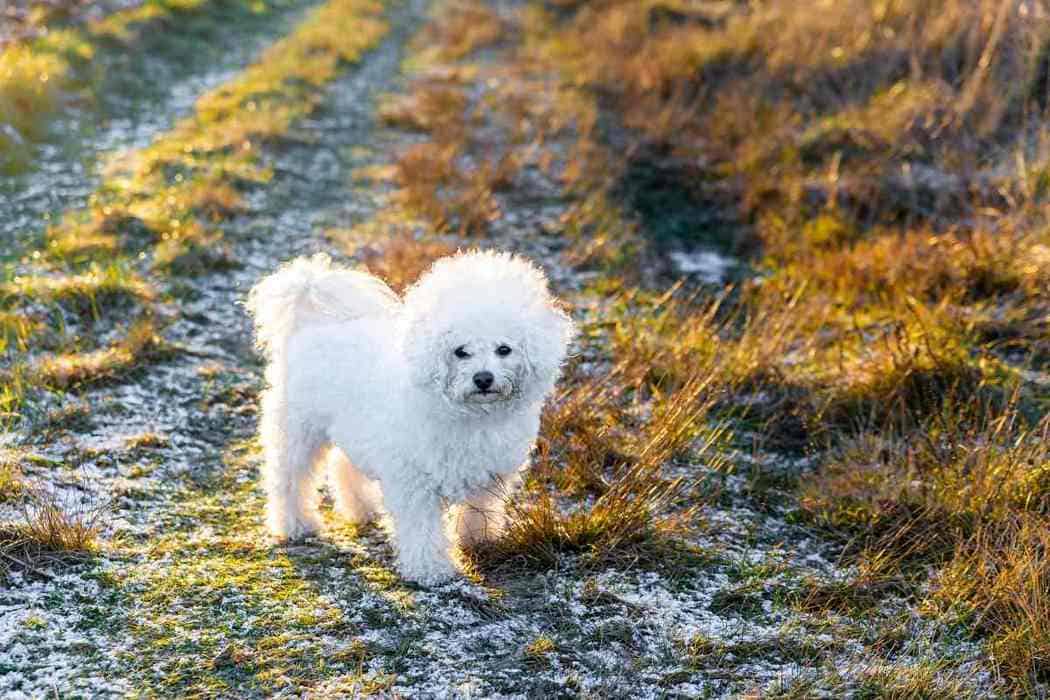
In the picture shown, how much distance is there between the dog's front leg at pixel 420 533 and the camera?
3988mm

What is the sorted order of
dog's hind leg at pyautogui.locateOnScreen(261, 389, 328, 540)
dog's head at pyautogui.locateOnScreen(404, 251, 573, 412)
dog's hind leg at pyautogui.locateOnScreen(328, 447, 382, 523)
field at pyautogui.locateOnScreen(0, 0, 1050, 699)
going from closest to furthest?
field at pyautogui.locateOnScreen(0, 0, 1050, 699)
dog's head at pyautogui.locateOnScreen(404, 251, 573, 412)
dog's hind leg at pyautogui.locateOnScreen(261, 389, 328, 540)
dog's hind leg at pyautogui.locateOnScreen(328, 447, 382, 523)

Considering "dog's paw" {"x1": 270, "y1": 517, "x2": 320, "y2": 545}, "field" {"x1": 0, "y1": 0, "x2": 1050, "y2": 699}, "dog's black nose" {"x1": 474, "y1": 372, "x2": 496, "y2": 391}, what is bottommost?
"dog's paw" {"x1": 270, "y1": 517, "x2": 320, "y2": 545}

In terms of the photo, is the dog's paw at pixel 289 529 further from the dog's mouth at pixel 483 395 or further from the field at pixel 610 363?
the dog's mouth at pixel 483 395

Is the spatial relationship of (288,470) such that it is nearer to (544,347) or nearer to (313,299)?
(313,299)

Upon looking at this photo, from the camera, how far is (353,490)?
4.79 metres

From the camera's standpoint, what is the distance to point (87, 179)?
Result: 8938 mm

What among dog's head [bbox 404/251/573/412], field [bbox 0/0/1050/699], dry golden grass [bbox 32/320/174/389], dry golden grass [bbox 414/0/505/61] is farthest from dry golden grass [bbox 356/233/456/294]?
dry golden grass [bbox 414/0/505/61]

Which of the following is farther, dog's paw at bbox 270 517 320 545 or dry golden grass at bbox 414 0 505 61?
dry golden grass at bbox 414 0 505 61

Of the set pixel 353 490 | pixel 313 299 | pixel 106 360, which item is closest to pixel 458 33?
pixel 106 360

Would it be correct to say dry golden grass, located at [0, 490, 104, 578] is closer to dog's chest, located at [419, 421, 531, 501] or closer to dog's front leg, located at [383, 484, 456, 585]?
dog's front leg, located at [383, 484, 456, 585]

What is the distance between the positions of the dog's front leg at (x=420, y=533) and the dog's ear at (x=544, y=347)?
0.66 meters

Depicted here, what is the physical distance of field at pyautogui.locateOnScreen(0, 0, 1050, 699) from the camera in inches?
141

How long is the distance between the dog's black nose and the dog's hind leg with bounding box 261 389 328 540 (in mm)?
1180

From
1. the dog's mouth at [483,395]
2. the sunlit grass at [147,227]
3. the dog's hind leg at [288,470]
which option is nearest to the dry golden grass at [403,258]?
the sunlit grass at [147,227]
